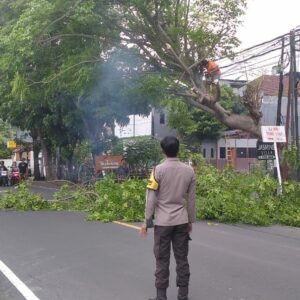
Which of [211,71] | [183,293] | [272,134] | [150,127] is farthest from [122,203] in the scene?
[150,127]

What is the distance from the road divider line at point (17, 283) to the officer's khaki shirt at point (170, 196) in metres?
1.88

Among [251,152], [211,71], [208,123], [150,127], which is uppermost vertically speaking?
[211,71]

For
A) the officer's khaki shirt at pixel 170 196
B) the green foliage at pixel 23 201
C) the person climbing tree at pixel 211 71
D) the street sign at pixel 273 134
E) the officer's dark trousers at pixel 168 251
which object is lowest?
the green foliage at pixel 23 201

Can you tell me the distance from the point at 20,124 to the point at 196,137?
17043 millimetres

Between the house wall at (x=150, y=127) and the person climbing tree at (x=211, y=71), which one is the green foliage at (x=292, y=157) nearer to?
the person climbing tree at (x=211, y=71)

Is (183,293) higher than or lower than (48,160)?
lower

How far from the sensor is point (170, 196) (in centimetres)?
570

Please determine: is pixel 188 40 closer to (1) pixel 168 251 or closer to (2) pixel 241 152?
(1) pixel 168 251

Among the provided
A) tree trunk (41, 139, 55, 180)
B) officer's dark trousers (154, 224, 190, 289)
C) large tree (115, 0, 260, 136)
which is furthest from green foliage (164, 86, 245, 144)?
officer's dark trousers (154, 224, 190, 289)

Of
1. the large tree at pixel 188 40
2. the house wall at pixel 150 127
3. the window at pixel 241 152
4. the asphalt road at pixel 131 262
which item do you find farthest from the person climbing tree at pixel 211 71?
the window at pixel 241 152

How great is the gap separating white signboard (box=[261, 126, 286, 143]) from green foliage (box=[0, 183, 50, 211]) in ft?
21.7

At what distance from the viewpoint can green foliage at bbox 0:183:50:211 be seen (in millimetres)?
15438

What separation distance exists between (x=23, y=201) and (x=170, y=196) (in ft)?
34.7

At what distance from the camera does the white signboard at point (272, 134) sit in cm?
1424
